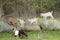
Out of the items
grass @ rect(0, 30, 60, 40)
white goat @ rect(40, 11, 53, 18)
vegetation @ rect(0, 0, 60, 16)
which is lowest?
grass @ rect(0, 30, 60, 40)

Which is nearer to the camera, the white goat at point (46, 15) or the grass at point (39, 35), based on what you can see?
the grass at point (39, 35)

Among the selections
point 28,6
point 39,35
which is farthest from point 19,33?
point 28,6

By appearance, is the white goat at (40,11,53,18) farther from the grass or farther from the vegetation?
the grass

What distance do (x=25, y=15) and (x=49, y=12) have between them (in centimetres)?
44

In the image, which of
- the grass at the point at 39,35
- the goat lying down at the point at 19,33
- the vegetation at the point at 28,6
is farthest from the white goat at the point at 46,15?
the goat lying down at the point at 19,33

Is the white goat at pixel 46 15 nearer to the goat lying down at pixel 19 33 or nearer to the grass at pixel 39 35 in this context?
the grass at pixel 39 35

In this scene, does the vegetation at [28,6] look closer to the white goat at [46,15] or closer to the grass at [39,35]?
the white goat at [46,15]

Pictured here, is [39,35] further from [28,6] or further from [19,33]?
[28,6]

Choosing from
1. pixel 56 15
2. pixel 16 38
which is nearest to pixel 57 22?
pixel 56 15

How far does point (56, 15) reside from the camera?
11.4 feet

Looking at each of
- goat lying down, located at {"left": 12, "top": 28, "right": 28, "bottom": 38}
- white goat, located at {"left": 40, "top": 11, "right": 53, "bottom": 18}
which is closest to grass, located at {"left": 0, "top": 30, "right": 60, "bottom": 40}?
goat lying down, located at {"left": 12, "top": 28, "right": 28, "bottom": 38}

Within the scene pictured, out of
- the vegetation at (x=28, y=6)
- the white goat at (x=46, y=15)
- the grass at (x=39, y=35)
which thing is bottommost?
the grass at (x=39, y=35)

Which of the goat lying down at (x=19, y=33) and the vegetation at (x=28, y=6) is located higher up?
the vegetation at (x=28, y=6)

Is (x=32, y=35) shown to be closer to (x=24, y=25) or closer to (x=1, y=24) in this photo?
(x=24, y=25)
